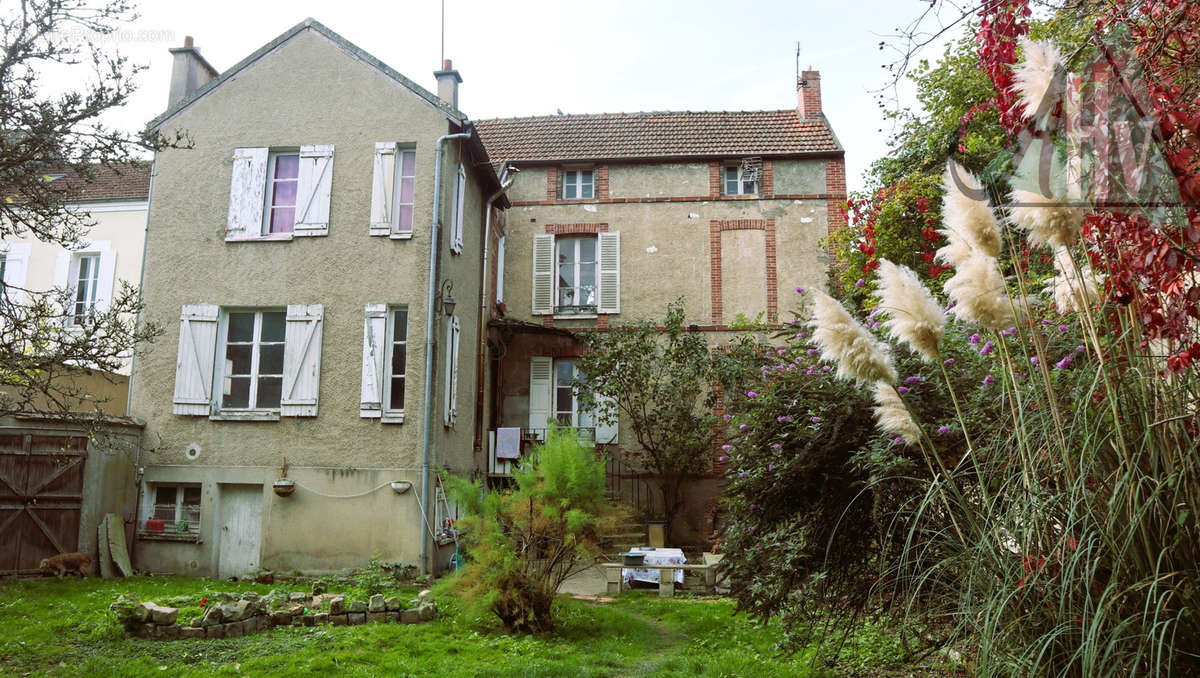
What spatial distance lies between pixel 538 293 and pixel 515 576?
10160 mm

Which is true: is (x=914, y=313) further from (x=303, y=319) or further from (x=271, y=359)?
(x=271, y=359)

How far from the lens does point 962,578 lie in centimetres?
323

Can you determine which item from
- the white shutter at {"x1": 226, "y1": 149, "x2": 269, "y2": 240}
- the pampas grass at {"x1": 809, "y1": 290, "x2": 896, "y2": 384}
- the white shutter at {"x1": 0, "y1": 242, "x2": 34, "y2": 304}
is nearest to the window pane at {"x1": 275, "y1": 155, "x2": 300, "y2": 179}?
the white shutter at {"x1": 226, "y1": 149, "x2": 269, "y2": 240}

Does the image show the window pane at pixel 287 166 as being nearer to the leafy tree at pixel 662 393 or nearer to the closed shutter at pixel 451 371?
the closed shutter at pixel 451 371

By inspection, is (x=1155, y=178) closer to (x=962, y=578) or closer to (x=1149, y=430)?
(x=1149, y=430)

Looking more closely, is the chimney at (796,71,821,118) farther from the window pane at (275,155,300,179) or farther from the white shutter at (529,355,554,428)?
the window pane at (275,155,300,179)

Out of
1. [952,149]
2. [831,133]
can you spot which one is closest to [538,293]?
[831,133]

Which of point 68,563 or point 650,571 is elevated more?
point 68,563

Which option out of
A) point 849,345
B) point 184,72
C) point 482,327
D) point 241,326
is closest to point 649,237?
point 482,327

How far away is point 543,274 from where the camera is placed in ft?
57.1

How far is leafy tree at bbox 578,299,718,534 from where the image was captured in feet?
50.4

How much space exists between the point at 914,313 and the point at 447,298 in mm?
9453

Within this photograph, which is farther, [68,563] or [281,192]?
[281,192]

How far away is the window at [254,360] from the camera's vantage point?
480 inches
